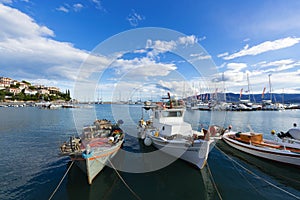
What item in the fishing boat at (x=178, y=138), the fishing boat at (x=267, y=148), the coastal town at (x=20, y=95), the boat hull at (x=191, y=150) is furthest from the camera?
the coastal town at (x=20, y=95)

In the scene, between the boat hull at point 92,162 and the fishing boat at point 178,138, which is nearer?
the boat hull at point 92,162

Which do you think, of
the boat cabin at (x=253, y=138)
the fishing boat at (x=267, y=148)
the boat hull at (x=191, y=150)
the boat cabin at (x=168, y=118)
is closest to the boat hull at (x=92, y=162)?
the boat hull at (x=191, y=150)

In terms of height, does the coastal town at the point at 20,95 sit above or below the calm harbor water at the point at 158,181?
above

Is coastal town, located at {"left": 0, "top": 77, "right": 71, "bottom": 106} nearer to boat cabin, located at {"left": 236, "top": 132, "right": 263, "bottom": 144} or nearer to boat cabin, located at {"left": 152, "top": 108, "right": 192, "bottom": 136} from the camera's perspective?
boat cabin, located at {"left": 152, "top": 108, "right": 192, "bottom": 136}

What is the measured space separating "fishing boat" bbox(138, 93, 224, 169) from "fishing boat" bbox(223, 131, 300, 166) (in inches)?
162

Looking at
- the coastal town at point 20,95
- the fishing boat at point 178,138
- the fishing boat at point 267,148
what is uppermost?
the coastal town at point 20,95

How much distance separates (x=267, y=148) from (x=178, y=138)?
826cm

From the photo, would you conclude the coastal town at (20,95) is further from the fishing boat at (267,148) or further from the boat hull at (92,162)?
the fishing boat at (267,148)

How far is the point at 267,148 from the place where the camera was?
40.8 ft

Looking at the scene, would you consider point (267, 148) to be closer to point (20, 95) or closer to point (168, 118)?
point (168, 118)

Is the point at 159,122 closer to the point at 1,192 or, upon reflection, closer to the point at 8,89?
the point at 1,192

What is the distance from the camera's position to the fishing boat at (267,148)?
11156 mm

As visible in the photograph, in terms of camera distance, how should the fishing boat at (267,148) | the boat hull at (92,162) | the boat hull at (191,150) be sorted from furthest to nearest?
the fishing boat at (267,148)
the boat hull at (191,150)
the boat hull at (92,162)

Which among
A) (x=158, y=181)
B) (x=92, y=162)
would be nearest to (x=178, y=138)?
(x=158, y=181)
